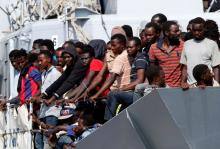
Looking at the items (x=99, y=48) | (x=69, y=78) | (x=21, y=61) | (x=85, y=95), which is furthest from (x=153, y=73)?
(x=21, y=61)

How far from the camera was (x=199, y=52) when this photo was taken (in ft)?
52.6

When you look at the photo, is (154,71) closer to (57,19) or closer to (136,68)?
(136,68)

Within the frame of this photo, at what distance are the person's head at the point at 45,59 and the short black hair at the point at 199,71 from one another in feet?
13.7

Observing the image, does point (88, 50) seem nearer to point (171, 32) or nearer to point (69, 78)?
point (69, 78)

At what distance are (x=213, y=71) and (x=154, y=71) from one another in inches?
45.7

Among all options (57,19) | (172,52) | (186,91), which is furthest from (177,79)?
(57,19)

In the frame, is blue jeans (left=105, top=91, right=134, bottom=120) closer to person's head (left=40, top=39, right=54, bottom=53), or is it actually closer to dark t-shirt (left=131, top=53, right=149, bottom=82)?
dark t-shirt (left=131, top=53, right=149, bottom=82)

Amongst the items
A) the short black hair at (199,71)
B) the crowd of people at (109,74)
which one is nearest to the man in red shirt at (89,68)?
the crowd of people at (109,74)

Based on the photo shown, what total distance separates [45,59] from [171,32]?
2.65 meters

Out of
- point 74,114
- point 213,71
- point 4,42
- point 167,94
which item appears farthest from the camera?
point 4,42

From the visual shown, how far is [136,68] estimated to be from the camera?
16453mm

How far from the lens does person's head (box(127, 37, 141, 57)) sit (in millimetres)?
16906

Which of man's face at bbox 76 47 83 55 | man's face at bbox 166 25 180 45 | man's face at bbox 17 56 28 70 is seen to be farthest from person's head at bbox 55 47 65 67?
man's face at bbox 166 25 180 45

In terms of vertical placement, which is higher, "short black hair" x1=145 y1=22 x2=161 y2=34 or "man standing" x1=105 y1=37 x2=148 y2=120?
"short black hair" x1=145 y1=22 x2=161 y2=34
